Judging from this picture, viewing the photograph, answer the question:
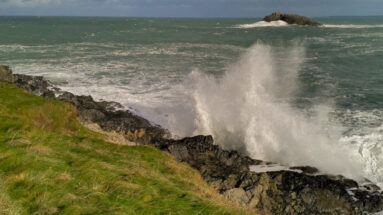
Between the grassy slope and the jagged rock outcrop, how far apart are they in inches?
5680

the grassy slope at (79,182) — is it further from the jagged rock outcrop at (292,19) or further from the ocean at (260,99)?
the jagged rock outcrop at (292,19)

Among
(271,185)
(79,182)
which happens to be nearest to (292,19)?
(271,185)

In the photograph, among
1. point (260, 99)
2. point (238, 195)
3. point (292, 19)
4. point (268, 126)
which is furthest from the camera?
point (292, 19)

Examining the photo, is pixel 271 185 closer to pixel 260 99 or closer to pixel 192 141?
pixel 192 141

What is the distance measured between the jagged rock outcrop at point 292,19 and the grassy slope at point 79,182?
144285 millimetres

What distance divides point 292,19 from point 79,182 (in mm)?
153595

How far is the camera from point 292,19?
5640 inches

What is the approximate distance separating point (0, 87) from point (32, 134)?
10.4m

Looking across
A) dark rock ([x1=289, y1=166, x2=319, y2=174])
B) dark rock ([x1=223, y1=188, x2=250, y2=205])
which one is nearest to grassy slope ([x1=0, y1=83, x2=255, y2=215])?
dark rock ([x1=223, y1=188, x2=250, y2=205])

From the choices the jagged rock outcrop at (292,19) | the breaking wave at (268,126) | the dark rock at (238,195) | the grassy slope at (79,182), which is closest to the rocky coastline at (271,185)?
the dark rock at (238,195)

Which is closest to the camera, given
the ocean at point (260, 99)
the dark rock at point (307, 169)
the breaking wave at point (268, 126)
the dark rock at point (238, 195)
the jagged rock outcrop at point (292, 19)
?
the dark rock at point (238, 195)

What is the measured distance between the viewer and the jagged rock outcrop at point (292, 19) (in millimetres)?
136250

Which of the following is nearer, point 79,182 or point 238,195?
point 79,182

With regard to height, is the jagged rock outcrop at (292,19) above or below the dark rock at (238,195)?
above
